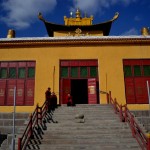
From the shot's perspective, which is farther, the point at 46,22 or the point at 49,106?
the point at 46,22

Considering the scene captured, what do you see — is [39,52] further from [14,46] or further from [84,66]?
[84,66]

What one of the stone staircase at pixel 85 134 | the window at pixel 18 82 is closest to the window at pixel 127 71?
the stone staircase at pixel 85 134

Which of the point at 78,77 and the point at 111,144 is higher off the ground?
the point at 78,77

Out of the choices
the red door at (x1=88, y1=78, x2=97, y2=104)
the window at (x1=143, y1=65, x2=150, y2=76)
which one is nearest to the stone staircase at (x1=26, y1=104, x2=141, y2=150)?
the red door at (x1=88, y1=78, x2=97, y2=104)

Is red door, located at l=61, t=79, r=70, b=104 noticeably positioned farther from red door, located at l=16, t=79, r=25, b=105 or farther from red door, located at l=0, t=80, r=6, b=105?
red door, located at l=0, t=80, r=6, b=105

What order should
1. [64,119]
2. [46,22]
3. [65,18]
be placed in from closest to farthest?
1. [64,119]
2. [46,22]
3. [65,18]

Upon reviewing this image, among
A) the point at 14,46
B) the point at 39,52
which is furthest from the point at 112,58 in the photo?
the point at 14,46

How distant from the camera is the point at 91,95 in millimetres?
17578

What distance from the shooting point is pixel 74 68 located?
1819 cm

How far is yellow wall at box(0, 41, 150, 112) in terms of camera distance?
692 inches

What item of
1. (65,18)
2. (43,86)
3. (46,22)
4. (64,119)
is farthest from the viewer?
(65,18)

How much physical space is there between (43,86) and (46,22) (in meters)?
9.22

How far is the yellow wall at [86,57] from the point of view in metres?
17.6

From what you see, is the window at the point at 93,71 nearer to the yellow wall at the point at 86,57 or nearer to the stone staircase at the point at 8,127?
the yellow wall at the point at 86,57
